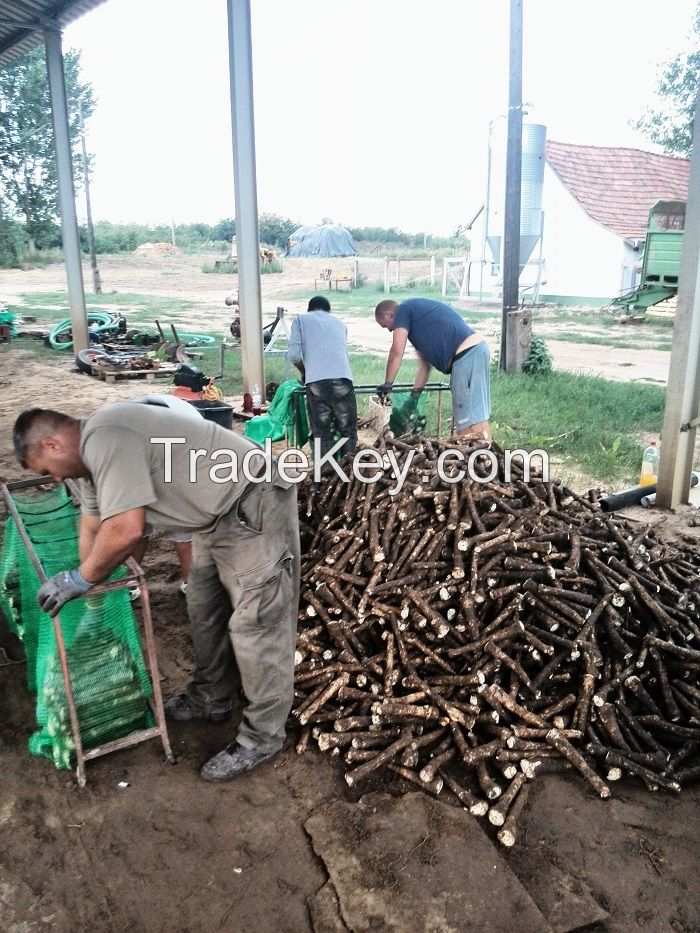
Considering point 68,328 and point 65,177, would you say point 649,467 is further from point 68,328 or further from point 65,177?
point 68,328

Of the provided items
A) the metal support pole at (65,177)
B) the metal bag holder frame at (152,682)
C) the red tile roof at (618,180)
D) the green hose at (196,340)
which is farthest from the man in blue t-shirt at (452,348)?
the red tile roof at (618,180)

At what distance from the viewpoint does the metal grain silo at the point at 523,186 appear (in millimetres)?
12258

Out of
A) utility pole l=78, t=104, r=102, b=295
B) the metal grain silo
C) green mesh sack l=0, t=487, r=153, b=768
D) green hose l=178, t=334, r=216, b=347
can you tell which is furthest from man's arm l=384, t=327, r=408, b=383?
utility pole l=78, t=104, r=102, b=295

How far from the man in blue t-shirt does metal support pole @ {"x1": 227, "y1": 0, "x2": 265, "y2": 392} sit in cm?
323

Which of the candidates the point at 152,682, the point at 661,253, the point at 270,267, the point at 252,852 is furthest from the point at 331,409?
the point at 270,267

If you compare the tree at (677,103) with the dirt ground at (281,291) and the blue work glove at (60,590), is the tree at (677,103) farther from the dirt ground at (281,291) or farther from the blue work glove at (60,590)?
the blue work glove at (60,590)

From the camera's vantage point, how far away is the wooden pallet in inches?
515

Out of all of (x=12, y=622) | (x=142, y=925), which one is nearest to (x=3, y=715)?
(x=12, y=622)

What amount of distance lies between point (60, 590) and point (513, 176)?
1050 centimetres

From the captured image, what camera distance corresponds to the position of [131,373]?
43.2 feet

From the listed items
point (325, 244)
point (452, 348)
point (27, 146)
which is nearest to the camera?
point (452, 348)

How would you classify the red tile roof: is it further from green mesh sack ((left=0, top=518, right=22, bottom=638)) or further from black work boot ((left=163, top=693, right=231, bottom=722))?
black work boot ((left=163, top=693, right=231, bottom=722))

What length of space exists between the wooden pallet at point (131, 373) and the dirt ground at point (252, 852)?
10.2 m

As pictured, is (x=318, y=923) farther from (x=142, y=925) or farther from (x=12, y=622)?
(x=12, y=622)
